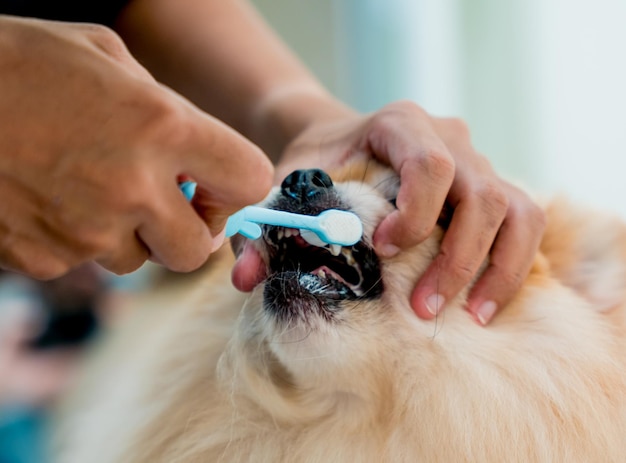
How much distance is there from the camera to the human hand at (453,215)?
751mm

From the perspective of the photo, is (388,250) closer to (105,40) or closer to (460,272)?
(460,272)

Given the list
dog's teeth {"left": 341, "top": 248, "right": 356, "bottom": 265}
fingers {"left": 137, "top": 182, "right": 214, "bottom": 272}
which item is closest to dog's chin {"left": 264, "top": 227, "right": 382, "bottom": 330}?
dog's teeth {"left": 341, "top": 248, "right": 356, "bottom": 265}

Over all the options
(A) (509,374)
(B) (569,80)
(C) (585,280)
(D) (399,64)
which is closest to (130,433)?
(A) (509,374)

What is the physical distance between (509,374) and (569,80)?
138 centimetres

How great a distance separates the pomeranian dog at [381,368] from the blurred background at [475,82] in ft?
1.87

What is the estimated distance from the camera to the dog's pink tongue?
0.83 m

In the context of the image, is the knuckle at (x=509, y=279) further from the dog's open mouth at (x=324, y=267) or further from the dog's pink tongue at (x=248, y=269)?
the dog's pink tongue at (x=248, y=269)

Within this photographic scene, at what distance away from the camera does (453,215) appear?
796 millimetres

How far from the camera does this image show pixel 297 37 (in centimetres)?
242

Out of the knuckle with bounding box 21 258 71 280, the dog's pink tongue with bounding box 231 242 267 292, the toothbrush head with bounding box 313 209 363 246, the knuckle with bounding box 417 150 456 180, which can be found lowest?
the dog's pink tongue with bounding box 231 242 267 292

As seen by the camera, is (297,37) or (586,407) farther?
(297,37)

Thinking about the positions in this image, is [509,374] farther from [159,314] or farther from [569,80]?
[569,80]

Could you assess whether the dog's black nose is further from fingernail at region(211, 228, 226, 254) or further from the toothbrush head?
fingernail at region(211, 228, 226, 254)

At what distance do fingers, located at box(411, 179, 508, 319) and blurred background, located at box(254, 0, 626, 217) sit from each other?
3.04 feet
